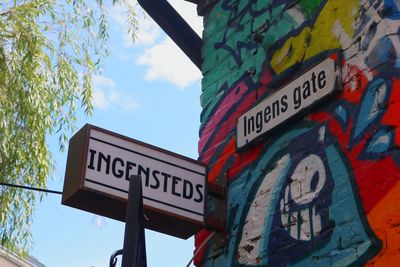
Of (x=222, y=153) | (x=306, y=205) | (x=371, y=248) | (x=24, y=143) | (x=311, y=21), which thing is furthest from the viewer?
(x=24, y=143)

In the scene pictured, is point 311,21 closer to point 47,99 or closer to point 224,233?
point 224,233

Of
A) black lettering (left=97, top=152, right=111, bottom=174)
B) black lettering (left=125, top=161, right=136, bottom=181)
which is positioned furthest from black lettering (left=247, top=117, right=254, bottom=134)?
black lettering (left=97, top=152, right=111, bottom=174)

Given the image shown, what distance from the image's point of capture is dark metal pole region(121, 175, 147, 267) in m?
2.78

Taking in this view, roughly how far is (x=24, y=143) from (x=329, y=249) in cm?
450

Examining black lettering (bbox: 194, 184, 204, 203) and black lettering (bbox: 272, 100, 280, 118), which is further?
black lettering (bbox: 194, 184, 204, 203)

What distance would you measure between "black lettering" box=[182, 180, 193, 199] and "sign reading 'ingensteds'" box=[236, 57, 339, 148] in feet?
1.27

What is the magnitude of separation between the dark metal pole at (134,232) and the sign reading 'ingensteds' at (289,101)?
1432 mm

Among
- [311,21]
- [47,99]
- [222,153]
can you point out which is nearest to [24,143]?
[47,99]

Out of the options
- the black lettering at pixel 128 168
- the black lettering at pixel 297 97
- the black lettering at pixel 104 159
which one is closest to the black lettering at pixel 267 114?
the black lettering at pixel 297 97

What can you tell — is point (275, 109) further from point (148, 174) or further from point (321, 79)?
point (148, 174)

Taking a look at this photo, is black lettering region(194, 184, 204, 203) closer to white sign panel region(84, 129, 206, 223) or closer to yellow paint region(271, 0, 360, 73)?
white sign panel region(84, 129, 206, 223)

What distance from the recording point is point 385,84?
3686 millimetres

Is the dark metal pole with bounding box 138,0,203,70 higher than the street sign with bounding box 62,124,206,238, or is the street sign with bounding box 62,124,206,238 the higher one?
the dark metal pole with bounding box 138,0,203,70

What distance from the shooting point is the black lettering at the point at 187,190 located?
4625mm
